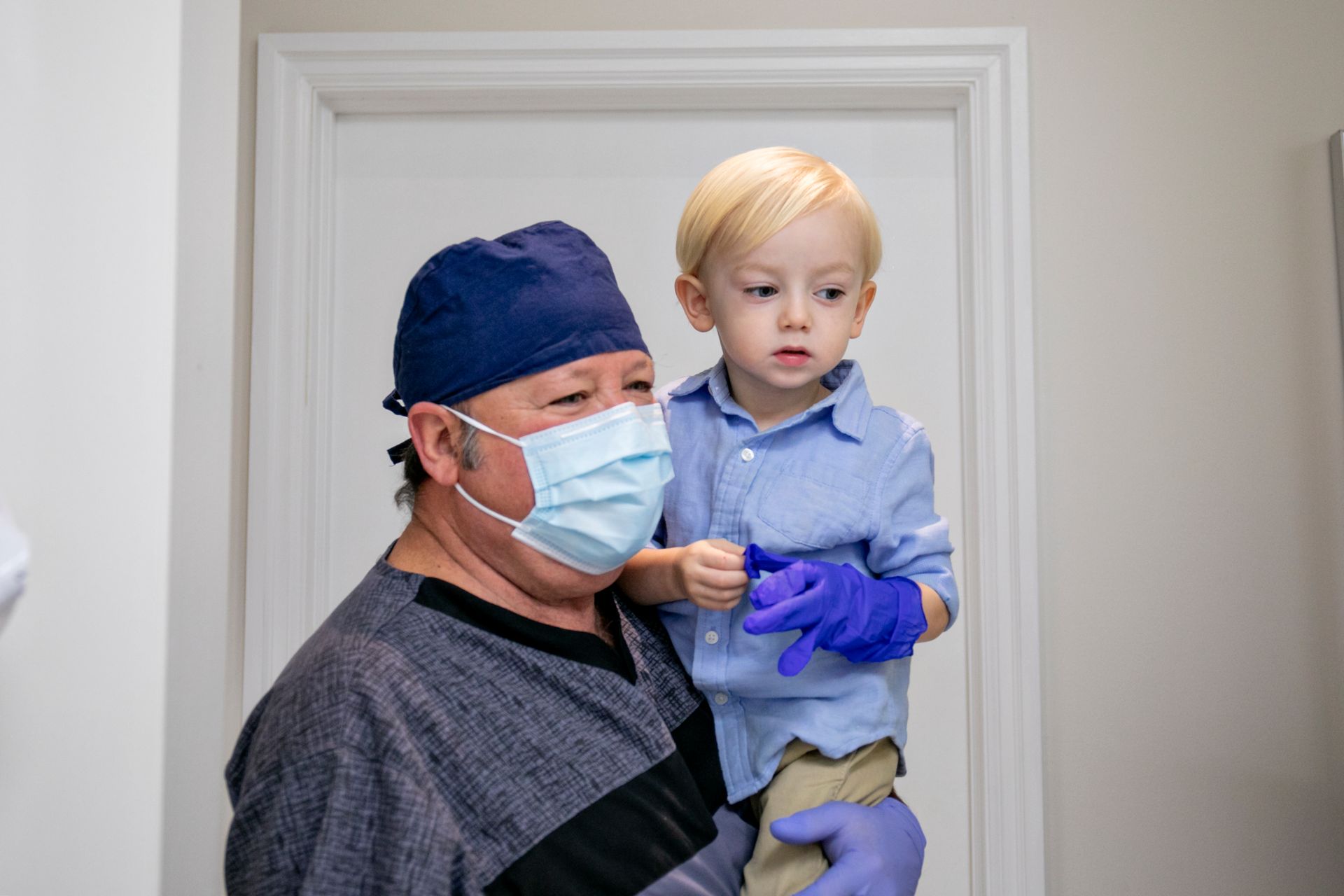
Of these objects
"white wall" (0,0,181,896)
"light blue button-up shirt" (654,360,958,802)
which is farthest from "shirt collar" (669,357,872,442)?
"white wall" (0,0,181,896)

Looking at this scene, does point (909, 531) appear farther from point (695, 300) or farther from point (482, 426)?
point (482, 426)

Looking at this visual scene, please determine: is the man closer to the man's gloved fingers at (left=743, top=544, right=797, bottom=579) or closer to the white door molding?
the man's gloved fingers at (left=743, top=544, right=797, bottom=579)

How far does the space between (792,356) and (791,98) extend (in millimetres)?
1478

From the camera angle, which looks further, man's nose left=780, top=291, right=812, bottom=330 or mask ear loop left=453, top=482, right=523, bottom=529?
man's nose left=780, top=291, right=812, bottom=330

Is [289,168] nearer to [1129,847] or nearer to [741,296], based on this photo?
[741,296]

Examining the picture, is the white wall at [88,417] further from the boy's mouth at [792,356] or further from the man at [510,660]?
the boy's mouth at [792,356]

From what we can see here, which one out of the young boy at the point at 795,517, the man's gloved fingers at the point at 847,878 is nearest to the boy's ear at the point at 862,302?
the young boy at the point at 795,517

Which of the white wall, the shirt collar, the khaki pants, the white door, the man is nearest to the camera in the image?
the white wall

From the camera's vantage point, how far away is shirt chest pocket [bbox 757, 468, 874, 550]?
1.39m

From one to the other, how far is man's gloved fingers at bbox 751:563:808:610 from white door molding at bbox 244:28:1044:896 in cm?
145

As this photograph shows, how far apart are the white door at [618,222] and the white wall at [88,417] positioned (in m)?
1.78

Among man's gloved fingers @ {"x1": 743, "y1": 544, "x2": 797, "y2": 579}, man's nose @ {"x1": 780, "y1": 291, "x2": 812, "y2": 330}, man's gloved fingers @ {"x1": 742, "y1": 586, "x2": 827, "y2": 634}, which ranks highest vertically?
man's nose @ {"x1": 780, "y1": 291, "x2": 812, "y2": 330}

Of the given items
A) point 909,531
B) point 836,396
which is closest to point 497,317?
point 836,396

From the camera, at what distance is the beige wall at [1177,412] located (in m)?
2.60
